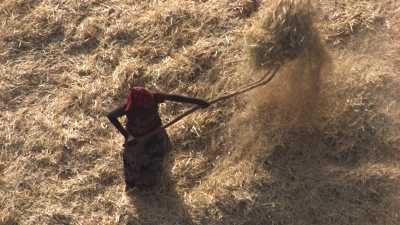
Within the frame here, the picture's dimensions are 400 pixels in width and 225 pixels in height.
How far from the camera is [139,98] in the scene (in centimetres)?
329

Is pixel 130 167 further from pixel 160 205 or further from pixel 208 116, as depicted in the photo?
pixel 208 116

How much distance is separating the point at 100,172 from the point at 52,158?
0.45m

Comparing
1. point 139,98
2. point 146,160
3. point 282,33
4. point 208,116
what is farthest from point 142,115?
point 282,33

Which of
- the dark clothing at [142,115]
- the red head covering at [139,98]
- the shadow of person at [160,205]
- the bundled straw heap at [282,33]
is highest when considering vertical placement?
the bundled straw heap at [282,33]

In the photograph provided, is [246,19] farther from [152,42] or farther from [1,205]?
[1,205]

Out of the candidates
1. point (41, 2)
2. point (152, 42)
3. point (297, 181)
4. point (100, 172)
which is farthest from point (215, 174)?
point (41, 2)

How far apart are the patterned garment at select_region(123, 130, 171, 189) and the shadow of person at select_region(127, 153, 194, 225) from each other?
7cm

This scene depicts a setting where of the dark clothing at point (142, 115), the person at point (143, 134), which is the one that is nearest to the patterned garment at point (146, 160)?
the person at point (143, 134)

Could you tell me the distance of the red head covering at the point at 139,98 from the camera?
10.8 feet

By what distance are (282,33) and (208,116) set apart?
115 centimetres

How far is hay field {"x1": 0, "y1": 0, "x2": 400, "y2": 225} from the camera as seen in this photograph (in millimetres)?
3684

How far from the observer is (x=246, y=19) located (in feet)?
16.0

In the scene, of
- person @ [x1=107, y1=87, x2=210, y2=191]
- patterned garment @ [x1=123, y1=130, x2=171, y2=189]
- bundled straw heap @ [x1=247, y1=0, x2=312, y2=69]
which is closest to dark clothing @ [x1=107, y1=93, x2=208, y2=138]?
person @ [x1=107, y1=87, x2=210, y2=191]

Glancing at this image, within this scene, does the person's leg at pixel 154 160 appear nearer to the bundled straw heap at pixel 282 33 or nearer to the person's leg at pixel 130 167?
the person's leg at pixel 130 167
